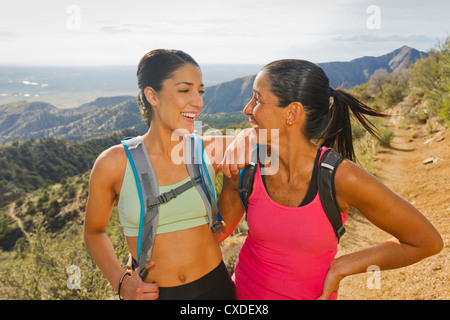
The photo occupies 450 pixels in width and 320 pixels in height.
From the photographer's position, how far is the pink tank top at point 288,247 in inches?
64.7

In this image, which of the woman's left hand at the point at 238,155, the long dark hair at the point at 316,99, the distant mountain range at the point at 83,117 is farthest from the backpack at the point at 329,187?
the distant mountain range at the point at 83,117

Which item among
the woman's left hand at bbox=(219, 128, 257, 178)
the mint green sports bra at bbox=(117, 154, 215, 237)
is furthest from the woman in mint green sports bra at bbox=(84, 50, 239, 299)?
the woman's left hand at bbox=(219, 128, 257, 178)

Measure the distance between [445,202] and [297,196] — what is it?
7.63 meters

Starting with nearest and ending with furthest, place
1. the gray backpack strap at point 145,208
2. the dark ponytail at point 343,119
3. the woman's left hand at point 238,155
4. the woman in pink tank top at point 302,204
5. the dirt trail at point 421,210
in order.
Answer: the woman in pink tank top at point 302,204 → the gray backpack strap at point 145,208 → the woman's left hand at point 238,155 → the dark ponytail at point 343,119 → the dirt trail at point 421,210

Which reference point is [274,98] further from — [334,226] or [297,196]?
[334,226]

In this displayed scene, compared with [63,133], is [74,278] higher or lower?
higher

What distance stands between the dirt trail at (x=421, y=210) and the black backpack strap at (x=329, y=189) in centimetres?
235

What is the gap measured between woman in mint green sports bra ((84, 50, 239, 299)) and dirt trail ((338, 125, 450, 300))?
2.51 m

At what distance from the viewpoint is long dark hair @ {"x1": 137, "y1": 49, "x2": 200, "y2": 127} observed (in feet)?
6.44

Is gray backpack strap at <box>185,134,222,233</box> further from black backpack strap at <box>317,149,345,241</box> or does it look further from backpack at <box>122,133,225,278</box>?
black backpack strap at <box>317,149,345,241</box>

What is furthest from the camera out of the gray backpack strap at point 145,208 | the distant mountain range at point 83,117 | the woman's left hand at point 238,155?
the distant mountain range at point 83,117

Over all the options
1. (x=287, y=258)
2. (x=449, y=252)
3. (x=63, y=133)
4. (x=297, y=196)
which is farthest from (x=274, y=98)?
(x=63, y=133)

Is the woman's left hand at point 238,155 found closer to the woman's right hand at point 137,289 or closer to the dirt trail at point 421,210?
the woman's right hand at point 137,289
